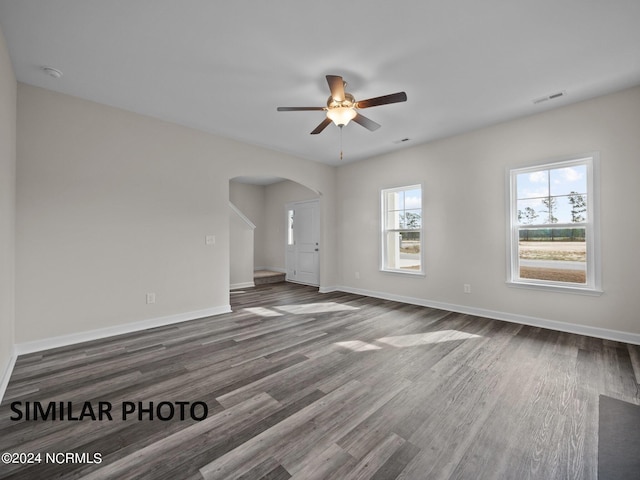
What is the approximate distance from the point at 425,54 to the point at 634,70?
2.24m

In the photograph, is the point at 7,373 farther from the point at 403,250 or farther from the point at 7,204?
the point at 403,250

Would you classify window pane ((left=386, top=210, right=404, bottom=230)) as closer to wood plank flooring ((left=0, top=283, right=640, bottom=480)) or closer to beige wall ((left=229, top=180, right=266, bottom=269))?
wood plank flooring ((left=0, top=283, right=640, bottom=480))

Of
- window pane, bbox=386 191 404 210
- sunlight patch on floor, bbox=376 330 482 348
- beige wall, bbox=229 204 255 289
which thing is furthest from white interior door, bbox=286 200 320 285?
sunlight patch on floor, bbox=376 330 482 348

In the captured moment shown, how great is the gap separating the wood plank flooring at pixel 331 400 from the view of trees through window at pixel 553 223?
0.92 meters

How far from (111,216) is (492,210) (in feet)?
17.2

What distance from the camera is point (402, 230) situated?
5457 mm

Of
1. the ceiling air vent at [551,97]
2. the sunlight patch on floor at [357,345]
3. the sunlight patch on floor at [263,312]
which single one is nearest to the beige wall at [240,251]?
the sunlight patch on floor at [263,312]

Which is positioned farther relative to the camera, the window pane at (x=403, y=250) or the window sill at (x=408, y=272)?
the window pane at (x=403, y=250)

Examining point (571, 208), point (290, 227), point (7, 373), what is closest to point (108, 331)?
point (7, 373)

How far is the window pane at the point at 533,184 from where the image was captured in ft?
12.7

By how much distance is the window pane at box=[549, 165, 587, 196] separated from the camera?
11.7 ft

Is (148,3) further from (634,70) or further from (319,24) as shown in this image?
(634,70)

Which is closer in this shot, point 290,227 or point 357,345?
point 357,345

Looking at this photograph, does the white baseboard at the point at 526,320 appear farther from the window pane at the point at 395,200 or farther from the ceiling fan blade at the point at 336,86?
the ceiling fan blade at the point at 336,86
